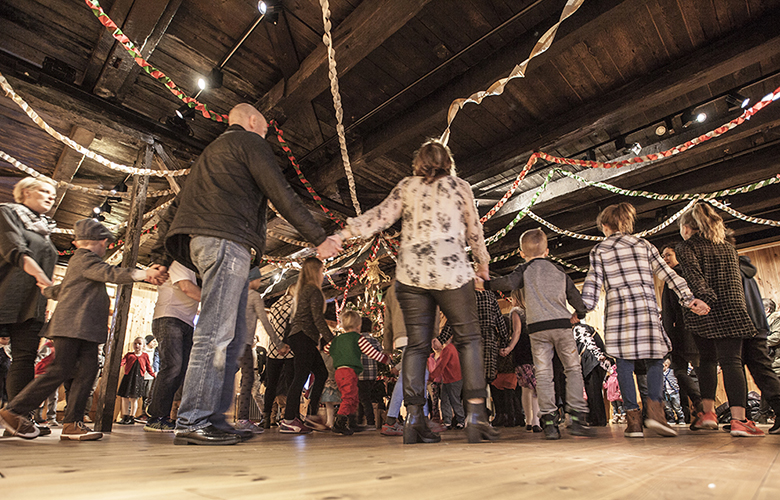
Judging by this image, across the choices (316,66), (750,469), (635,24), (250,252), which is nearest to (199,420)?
(250,252)

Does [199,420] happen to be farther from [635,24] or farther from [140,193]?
[635,24]

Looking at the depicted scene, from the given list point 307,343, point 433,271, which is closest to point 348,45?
point 433,271

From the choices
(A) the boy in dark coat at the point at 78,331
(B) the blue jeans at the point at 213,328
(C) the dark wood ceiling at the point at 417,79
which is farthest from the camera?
(C) the dark wood ceiling at the point at 417,79

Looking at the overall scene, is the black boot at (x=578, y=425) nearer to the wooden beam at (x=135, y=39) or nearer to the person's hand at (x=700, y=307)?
the person's hand at (x=700, y=307)

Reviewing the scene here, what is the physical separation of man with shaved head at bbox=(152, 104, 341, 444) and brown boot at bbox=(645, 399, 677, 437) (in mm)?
2175

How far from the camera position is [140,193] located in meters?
4.62

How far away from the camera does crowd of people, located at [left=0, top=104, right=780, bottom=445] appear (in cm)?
204

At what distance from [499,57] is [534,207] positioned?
2983mm

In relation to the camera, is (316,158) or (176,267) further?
(316,158)

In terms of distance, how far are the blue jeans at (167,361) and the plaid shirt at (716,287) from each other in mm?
3840

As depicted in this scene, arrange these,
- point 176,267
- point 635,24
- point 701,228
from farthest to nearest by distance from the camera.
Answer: point 635,24, point 701,228, point 176,267

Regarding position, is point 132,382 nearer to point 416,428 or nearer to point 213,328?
point 213,328

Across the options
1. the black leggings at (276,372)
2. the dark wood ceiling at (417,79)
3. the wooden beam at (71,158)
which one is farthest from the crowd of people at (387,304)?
the wooden beam at (71,158)

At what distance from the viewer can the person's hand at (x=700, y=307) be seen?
279 centimetres
